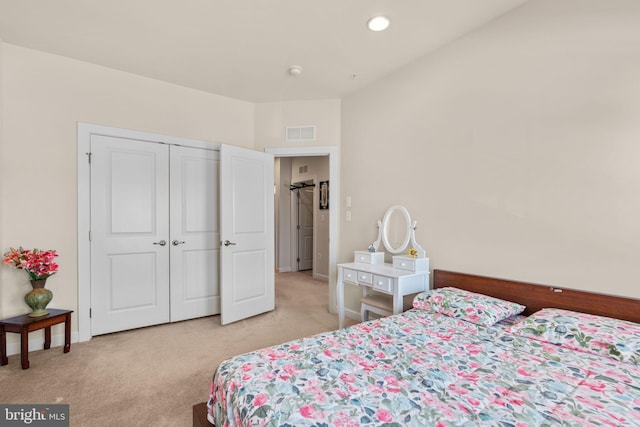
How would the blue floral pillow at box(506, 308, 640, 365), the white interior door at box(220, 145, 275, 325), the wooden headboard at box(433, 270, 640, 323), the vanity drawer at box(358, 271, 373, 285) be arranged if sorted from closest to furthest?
the blue floral pillow at box(506, 308, 640, 365), the wooden headboard at box(433, 270, 640, 323), the vanity drawer at box(358, 271, 373, 285), the white interior door at box(220, 145, 275, 325)

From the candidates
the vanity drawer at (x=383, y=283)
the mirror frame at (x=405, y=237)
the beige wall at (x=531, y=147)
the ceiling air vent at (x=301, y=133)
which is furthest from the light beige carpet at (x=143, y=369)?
the ceiling air vent at (x=301, y=133)

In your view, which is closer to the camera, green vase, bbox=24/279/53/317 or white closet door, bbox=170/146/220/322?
green vase, bbox=24/279/53/317

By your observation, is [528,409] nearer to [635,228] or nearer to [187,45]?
[635,228]

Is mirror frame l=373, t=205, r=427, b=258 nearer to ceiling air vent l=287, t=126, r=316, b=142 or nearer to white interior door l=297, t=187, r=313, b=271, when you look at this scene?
ceiling air vent l=287, t=126, r=316, b=142

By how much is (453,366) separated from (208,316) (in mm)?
3054

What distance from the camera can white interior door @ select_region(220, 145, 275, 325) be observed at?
3.44m

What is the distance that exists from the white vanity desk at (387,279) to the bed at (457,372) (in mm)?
470

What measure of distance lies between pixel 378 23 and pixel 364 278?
2.07m

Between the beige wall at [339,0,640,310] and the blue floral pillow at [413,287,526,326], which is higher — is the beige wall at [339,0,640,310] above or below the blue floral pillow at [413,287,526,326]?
above

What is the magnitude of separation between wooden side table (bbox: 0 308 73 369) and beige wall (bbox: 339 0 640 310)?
3.13 m

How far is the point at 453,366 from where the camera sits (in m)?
1.40

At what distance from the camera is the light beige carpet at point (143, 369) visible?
6.30 ft

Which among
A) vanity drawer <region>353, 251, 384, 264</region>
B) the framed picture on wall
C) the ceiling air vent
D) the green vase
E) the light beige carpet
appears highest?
the ceiling air vent

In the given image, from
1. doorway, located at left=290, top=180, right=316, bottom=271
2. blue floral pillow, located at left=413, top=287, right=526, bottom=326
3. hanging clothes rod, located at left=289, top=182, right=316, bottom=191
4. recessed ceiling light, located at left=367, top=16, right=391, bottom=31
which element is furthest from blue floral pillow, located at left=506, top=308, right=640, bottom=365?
doorway, located at left=290, top=180, right=316, bottom=271
